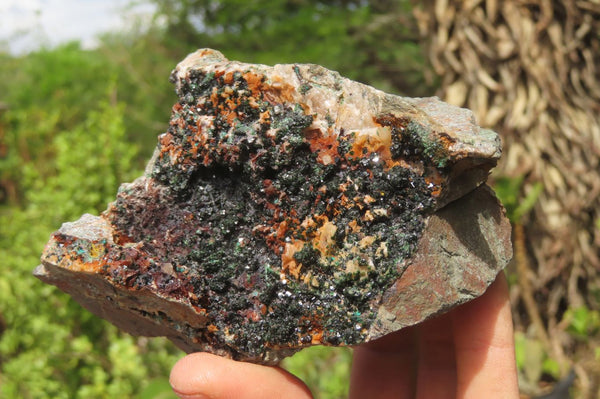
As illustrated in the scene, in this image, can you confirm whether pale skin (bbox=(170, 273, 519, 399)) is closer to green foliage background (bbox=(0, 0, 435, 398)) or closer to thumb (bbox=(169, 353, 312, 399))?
thumb (bbox=(169, 353, 312, 399))

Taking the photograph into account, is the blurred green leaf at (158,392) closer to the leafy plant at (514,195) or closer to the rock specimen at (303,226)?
the rock specimen at (303,226)

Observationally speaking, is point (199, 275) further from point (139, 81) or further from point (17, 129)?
point (17, 129)

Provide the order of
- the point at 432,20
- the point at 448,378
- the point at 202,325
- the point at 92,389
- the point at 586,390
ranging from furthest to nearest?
the point at 432,20 < the point at 586,390 < the point at 92,389 < the point at 448,378 < the point at 202,325

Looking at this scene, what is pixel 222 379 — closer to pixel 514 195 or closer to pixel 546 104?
pixel 514 195

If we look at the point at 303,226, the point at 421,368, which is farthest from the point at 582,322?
the point at 303,226

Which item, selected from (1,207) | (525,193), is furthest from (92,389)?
(1,207)

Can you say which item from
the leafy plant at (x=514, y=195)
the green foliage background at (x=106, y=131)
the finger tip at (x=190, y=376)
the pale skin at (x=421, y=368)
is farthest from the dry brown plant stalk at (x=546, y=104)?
the finger tip at (x=190, y=376)
